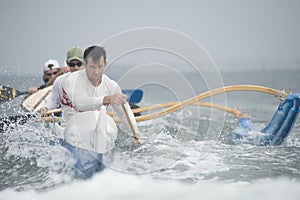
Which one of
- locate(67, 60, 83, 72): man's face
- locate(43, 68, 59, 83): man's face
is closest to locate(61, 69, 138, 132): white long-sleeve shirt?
locate(67, 60, 83, 72): man's face

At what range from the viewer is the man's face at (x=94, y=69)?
11.2 feet

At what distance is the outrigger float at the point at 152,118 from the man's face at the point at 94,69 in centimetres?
36

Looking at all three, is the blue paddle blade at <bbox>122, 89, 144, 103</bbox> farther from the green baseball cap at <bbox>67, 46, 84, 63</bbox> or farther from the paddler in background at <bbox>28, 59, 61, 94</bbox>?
the green baseball cap at <bbox>67, 46, 84, 63</bbox>

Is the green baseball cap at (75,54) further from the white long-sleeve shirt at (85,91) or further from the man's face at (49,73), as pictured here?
the man's face at (49,73)

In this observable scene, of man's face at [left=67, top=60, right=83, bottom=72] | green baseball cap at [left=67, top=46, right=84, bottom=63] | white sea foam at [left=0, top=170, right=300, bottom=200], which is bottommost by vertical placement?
white sea foam at [left=0, top=170, right=300, bottom=200]

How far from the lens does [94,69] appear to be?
11.2 ft

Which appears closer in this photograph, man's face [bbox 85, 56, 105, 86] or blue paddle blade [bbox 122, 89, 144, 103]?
man's face [bbox 85, 56, 105, 86]

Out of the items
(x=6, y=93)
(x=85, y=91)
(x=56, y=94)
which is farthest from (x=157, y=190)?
(x=6, y=93)

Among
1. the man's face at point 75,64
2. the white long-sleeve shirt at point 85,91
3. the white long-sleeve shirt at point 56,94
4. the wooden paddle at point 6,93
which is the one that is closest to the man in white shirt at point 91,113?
the white long-sleeve shirt at point 85,91

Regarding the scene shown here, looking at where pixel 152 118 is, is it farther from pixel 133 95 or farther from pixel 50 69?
pixel 50 69

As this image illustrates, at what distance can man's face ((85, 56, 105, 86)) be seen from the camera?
3406mm

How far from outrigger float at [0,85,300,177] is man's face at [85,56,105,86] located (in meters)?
0.36

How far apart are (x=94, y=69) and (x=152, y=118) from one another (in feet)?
9.11

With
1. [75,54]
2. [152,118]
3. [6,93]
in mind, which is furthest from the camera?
[6,93]
